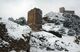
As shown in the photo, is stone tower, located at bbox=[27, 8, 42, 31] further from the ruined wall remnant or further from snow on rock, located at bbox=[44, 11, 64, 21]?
the ruined wall remnant

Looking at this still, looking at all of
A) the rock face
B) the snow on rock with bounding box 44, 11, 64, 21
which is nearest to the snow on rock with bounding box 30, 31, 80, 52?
the rock face

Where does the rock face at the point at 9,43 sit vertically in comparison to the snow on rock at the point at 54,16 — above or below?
below

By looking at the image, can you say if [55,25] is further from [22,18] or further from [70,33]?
[22,18]

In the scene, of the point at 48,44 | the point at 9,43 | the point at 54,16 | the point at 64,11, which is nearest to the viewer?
the point at 9,43

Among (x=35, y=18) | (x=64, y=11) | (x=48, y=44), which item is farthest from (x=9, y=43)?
(x=64, y=11)

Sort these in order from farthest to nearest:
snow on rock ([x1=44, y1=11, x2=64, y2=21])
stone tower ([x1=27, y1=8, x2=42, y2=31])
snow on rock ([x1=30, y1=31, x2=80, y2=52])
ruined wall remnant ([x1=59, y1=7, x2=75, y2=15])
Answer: ruined wall remnant ([x1=59, y1=7, x2=75, y2=15]), snow on rock ([x1=44, y1=11, x2=64, y2=21]), stone tower ([x1=27, y1=8, x2=42, y2=31]), snow on rock ([x1=30, y1=31, x2=80, y2=52])

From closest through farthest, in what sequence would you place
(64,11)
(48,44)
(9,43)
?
1. (9,43)
2. (48,44)
3. (64,11)

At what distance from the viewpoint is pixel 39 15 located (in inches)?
1873

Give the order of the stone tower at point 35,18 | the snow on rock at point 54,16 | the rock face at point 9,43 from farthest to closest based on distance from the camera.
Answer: the snow on rock at point 54,16 < the stone tower at point 35,18 < the rock face at point 9,43

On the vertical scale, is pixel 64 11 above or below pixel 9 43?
above

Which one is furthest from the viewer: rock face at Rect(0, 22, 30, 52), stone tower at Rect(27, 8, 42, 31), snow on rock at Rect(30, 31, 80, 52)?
stone tower at Rect(27, 8, 42, 31)

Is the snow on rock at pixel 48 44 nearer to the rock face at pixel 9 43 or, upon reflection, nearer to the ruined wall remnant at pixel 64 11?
the rock face at pixel 9 43

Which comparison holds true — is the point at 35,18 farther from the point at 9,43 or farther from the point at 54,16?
the point at 54,16

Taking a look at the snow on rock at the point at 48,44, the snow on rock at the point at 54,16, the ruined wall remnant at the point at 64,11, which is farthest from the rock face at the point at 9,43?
the ruined wall remnant at the point at 64,11
